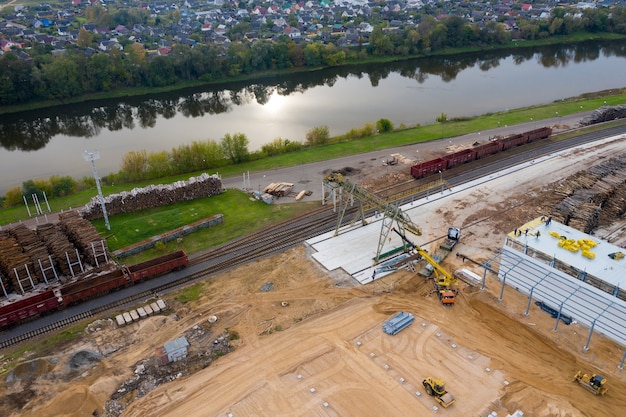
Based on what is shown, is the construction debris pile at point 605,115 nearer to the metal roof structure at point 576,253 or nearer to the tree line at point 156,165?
the metal roof structure at point 576,253

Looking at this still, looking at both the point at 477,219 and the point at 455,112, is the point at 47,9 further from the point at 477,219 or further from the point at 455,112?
the point at 477,219

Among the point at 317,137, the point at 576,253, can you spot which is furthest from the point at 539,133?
the point at 576,253

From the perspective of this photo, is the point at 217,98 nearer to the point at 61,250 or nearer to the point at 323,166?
the point at 323,166

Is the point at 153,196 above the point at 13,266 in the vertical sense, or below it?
below

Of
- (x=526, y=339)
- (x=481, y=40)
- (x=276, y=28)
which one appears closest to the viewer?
(x=526, y=339)

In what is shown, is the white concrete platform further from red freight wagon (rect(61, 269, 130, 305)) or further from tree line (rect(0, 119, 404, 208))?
tree line (rect(0, 119, 404, 208))

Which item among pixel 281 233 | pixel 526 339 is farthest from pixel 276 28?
pixel 526 339
